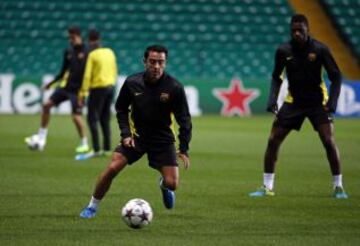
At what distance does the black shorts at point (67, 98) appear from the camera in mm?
17297

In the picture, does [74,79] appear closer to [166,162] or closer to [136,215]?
[166,162]

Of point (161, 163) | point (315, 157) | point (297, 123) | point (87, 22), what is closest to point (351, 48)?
point (87, 22)

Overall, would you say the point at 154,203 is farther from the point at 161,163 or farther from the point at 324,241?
the point at 324,241

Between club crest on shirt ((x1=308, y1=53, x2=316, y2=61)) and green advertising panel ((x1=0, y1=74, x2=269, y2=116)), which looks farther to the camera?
green advertising panel ((x1=0, y1=74, x2=269, y2=116))

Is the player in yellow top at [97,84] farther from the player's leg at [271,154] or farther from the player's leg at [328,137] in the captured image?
the player's leg at [328,137]

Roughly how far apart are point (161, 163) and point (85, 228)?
1236mm

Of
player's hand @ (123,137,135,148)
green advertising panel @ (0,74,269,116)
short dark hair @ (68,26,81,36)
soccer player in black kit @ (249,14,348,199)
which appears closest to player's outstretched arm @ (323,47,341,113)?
soccer player in black kit @ (249,14,348,199)

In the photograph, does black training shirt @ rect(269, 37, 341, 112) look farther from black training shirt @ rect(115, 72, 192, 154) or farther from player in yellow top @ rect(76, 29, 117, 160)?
player in yellow top @ rect(76, 29, 117, 160)

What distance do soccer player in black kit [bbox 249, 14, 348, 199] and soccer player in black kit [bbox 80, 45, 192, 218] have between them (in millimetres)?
2298

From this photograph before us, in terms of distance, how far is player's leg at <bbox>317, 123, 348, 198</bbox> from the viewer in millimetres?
11547

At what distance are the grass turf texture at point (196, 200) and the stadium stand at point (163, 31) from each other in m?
11.6

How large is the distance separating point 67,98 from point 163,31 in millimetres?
14853

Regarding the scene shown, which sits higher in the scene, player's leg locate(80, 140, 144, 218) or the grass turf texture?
player's leg locate(80, 140, 144, 218)

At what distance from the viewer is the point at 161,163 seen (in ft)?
31.8
